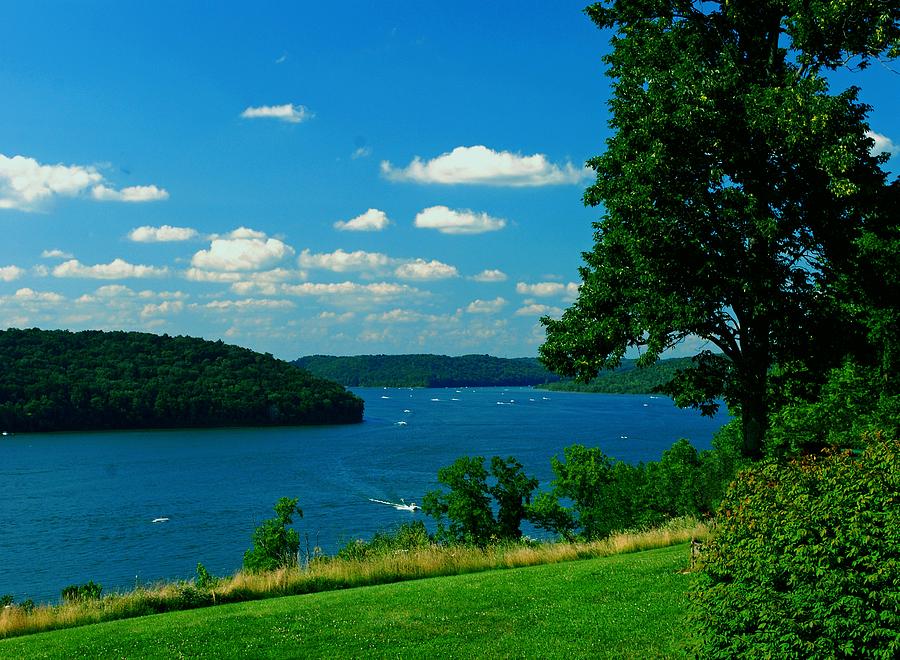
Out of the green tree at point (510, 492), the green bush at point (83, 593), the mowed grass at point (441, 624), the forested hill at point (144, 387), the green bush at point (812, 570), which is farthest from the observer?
the forested hill at point (144, 387)

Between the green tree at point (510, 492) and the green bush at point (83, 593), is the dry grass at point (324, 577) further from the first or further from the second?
the green tree at point (510, 492)

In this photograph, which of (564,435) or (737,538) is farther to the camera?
(564,435)

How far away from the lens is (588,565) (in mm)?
15281

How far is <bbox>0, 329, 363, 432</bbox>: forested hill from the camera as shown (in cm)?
14462

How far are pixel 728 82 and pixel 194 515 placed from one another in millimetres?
68431

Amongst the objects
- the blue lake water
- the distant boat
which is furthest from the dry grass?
the distant boat

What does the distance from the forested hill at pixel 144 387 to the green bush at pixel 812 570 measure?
15445 cm

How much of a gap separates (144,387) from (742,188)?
157 meters

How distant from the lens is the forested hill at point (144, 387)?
14462 cm

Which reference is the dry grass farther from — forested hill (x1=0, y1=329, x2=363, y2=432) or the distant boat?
→ forested hill (x1=0, y1=329, x2=363, y2=432)

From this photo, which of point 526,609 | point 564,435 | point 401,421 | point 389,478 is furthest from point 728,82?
point 401,421

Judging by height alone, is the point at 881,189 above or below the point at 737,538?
above

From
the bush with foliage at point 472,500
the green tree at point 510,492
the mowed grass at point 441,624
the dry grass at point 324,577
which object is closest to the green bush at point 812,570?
the mowed grass at point 441,624

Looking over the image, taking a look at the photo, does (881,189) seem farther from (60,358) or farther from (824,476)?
(60,358)
